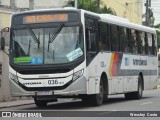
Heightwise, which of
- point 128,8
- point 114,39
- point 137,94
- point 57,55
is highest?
point 128,8

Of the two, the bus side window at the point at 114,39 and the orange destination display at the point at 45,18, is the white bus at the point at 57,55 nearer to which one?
the orange destination display at the point at 45,18

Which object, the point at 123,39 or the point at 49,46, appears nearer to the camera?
the point at 49,46

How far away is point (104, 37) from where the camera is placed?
22.5 meters

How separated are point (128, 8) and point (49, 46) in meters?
51.8

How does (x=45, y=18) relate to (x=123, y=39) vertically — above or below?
above

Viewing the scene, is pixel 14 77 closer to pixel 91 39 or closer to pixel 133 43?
pixel 91 39

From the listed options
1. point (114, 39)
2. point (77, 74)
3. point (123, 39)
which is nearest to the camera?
point (77, 74)

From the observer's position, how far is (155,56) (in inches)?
1211

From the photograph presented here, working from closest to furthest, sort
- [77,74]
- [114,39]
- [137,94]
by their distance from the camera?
1. [77,74]
2. [114,39]
3. [137,94]

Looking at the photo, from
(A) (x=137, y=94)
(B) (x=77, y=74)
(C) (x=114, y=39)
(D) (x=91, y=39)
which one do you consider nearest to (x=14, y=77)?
(B) (x=77, y=74)

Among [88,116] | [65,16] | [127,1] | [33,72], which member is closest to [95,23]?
[65,16]

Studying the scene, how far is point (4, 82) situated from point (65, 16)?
7.83 m

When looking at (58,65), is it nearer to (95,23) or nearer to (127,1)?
(95,23)

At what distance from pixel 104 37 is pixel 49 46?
10.3 ft
